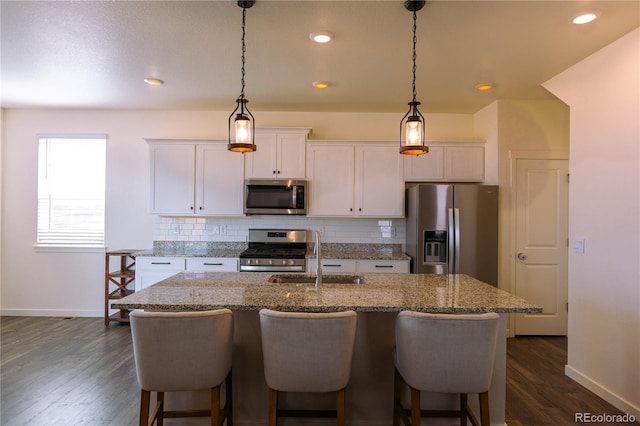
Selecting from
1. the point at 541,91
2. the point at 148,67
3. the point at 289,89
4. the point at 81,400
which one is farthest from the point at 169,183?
the point at 541,91

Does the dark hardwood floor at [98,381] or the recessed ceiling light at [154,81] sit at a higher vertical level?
the recessed ceiling light at [154,81]

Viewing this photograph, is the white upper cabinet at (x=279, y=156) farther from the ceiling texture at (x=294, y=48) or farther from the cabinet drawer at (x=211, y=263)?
the cabinet drawer at (x=211, y=263)

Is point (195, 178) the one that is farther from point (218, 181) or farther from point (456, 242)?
point (456, 242)

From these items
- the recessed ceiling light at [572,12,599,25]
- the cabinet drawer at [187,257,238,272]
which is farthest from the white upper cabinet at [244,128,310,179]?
the recessed ceiling light at [572,12,599,25]

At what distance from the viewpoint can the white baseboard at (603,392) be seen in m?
2.32

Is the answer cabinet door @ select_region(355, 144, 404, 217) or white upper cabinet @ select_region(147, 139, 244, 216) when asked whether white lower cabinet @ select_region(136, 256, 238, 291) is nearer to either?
white upper cabinet @ select_region(147, 139, 244, 216)

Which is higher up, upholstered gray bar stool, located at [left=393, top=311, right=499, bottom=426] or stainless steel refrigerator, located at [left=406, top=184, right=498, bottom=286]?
stainless steel refrigerator, located at [left=406, top=184, right=498, bottom=286]

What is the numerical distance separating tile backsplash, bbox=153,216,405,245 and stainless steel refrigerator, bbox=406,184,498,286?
77 cm

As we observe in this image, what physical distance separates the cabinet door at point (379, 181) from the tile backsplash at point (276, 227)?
345 mm

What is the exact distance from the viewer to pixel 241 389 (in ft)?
6.68

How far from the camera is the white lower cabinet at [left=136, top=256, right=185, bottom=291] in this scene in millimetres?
3834

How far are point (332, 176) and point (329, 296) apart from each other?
92.3 inches

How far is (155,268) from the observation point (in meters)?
3.85

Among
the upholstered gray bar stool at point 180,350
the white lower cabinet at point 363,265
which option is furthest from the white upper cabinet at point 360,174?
the upholstered gray bar stool at point 180,350
